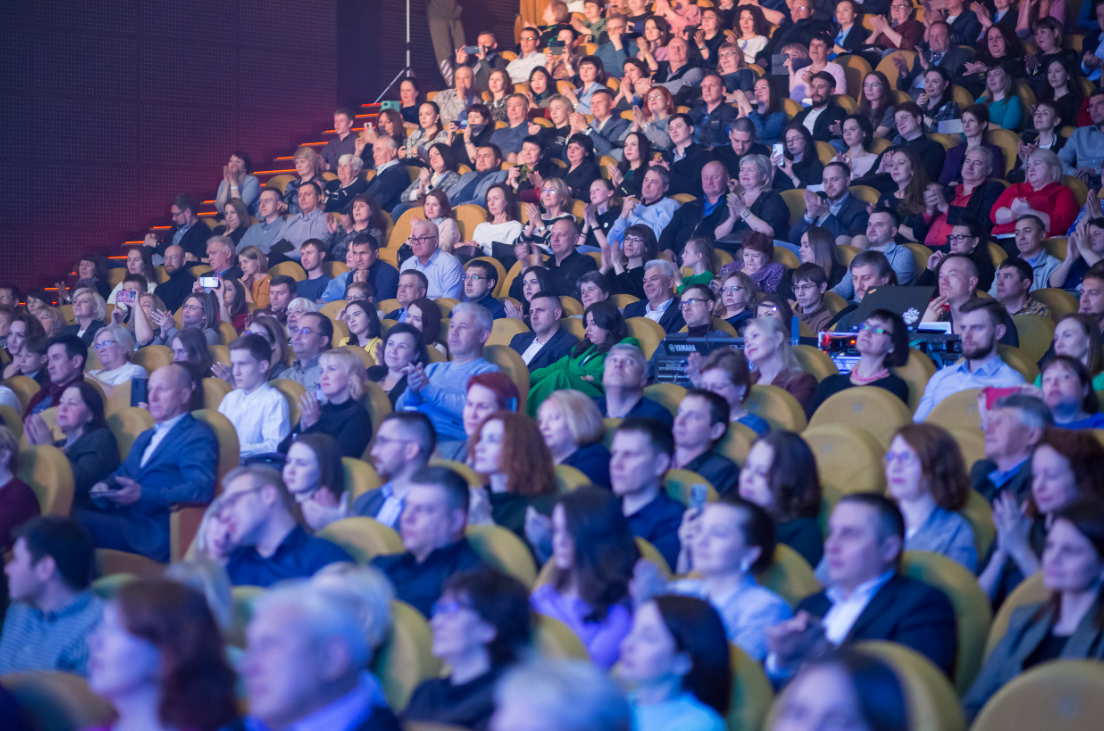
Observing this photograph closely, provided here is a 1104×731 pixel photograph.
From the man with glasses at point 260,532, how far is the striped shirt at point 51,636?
0.36 metres

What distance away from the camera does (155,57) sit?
782 centimetres

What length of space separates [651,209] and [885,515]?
3673mm

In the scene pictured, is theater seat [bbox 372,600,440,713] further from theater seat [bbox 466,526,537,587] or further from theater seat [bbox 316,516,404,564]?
theater seat [bbox 316,516,404,564]

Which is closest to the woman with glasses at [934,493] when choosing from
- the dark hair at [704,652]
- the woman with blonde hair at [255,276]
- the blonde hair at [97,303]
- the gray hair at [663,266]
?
the dark hair at [704,652]

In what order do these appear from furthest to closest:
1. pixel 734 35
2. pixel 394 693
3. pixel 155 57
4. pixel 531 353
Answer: pixel 155 57
pixel 734 35
pixel 531 353
pixel 394 693

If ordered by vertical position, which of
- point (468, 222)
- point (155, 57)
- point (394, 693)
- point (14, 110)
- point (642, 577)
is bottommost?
point (394, 693)

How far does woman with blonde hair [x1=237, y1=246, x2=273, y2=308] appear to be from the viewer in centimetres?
566

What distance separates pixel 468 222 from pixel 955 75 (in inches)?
113

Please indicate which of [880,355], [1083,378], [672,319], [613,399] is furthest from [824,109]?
[1083,378]

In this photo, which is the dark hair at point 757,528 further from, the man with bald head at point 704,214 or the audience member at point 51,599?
the man with bald head at point 704,214

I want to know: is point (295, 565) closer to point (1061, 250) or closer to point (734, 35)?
point (1061, 250)

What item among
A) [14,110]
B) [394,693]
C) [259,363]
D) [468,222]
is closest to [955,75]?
[468,222]

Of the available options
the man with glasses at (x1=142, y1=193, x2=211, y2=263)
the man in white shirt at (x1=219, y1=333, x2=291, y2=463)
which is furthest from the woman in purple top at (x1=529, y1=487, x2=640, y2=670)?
the man with glasses at (x1=142, y1=193, x2=211, y2=263)

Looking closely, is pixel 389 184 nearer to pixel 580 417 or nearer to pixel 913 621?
pixel 580 417
